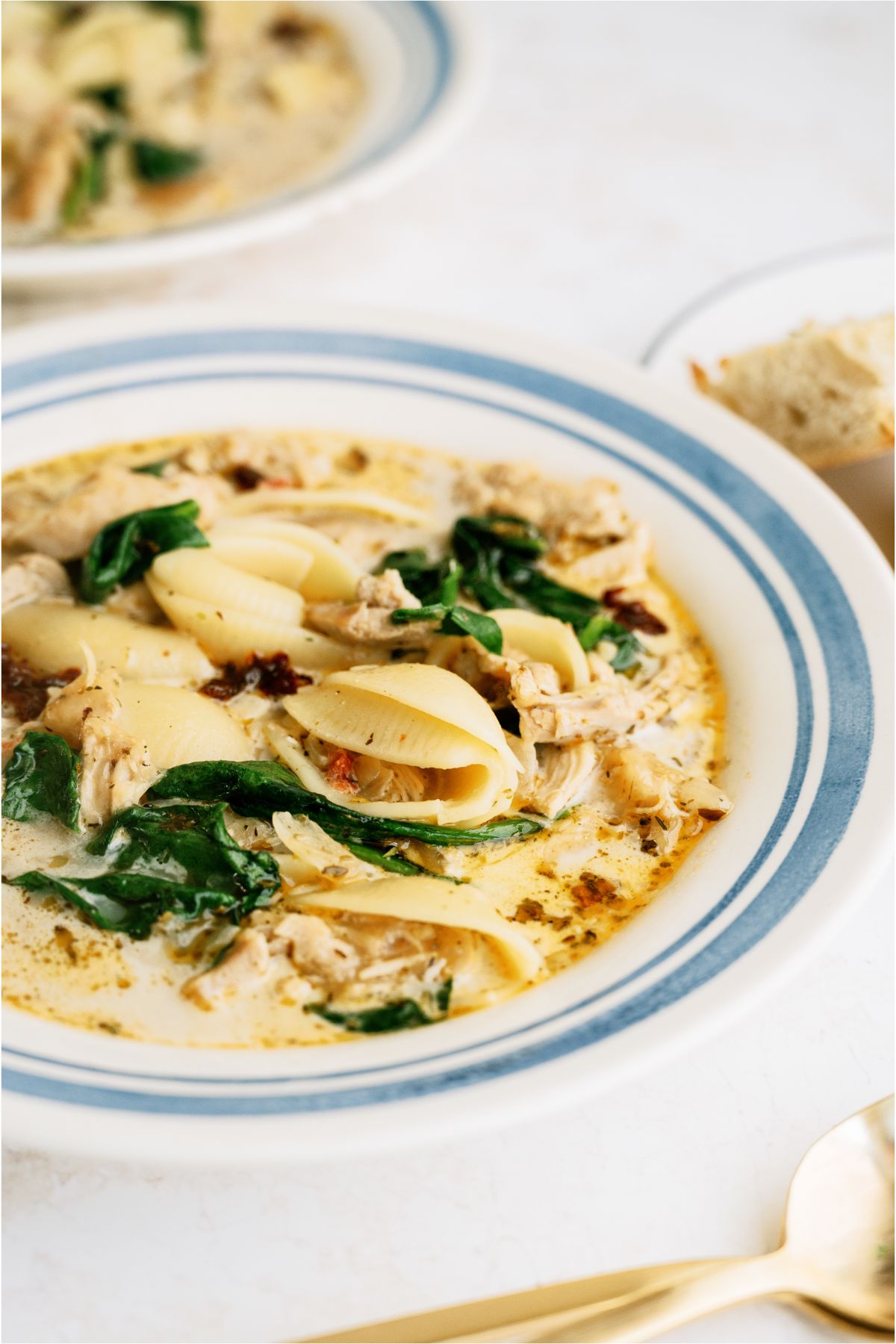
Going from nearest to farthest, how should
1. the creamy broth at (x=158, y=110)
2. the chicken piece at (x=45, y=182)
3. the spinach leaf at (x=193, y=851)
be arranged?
the spinach leaf at (x=193, y=851) → the chicken piece at (x=45, y=182) → the creamy broth at (x=158, y=110)

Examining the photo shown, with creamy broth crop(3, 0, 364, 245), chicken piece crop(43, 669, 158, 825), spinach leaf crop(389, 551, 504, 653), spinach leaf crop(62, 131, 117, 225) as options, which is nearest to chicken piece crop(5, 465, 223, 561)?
chicken piece crop(43, 669, 158, 825)

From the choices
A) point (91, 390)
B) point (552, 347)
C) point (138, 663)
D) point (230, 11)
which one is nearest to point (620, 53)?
point (230, 11)

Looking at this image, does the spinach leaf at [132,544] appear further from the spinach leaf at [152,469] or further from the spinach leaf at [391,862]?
the spinach leaf at [391,862]

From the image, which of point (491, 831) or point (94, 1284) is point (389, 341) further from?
point (94, 1284)

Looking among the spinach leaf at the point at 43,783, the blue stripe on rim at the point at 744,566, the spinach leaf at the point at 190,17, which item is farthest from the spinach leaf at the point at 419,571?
the spinach leaf at the point at 190,17

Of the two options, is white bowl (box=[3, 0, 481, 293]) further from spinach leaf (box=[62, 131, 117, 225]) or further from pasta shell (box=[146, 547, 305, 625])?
pasta shell (box=[146, 547, 305, 625])

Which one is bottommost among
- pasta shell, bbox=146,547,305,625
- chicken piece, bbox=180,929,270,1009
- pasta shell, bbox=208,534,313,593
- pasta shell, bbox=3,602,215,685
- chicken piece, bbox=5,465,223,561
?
chicken piece, bbox=180,929,270,1009

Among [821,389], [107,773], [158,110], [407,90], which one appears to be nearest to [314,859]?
[107,773]
